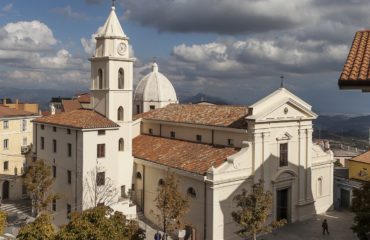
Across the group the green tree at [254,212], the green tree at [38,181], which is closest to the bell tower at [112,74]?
the green tree at [38,181]

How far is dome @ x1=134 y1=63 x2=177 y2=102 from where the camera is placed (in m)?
48.7

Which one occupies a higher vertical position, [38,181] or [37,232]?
[37,232]

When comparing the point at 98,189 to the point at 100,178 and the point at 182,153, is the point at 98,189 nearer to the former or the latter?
the point at 100,178

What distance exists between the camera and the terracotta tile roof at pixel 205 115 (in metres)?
32.4

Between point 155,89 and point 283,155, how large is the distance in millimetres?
21354

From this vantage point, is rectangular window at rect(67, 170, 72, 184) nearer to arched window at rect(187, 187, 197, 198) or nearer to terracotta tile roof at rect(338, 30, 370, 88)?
arched window at rect(187, 187, 197, 198)

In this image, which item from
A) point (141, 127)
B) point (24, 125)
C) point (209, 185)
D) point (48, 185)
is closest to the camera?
point (209, 185)

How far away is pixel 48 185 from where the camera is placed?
106 feet

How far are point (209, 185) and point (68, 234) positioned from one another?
494 inches

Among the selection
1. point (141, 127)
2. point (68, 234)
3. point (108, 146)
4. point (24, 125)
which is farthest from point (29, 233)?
point (24, 125)

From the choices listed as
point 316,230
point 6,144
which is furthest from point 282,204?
point 6,144

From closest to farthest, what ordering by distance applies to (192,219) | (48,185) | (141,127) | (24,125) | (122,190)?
(192,219) → (48,185) → (122,190) → (141,127) → (24,125)

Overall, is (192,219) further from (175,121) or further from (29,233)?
(29,233)

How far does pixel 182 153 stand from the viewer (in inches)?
1291
